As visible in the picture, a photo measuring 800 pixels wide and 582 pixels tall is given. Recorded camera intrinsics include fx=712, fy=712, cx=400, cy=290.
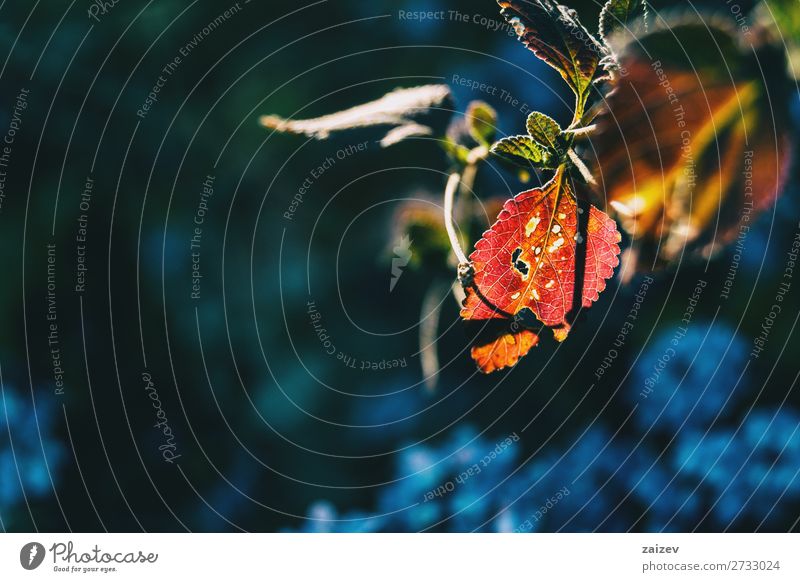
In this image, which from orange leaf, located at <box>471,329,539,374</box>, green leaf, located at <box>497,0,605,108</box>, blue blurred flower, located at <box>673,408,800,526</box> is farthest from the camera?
blue blurred flower, located at <box>673,408,800,526</box>

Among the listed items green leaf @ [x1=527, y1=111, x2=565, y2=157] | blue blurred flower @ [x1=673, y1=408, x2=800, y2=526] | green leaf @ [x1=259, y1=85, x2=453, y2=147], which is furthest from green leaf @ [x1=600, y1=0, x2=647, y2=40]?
blue blurred flower @ [x1=673, y1=408, x2=800, y2=526]

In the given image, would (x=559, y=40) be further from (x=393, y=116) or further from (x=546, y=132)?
(x=393, y=116)

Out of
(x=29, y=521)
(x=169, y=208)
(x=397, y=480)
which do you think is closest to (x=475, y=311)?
(x=397, y=480)

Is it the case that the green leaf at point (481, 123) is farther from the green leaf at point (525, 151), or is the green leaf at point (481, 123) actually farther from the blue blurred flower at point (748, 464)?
the blue blurred flower at point (748, 464)

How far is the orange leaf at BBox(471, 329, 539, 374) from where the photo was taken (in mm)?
1073

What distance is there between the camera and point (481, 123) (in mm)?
1076

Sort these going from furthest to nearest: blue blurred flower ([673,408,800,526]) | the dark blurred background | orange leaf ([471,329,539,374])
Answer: blue blurred flower ([673,408,800,526]) < the dark blurred background < orange leaf ([471,329,539,374])

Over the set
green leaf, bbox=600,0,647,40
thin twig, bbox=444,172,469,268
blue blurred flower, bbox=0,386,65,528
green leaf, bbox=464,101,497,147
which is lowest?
blue blurred flower, bbox=0,386,65,528

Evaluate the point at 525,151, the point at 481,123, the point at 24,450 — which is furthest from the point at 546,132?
the point at 24,450

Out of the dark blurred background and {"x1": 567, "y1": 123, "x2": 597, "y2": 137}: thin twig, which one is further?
the dark blurred background

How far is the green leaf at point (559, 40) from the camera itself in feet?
3.05

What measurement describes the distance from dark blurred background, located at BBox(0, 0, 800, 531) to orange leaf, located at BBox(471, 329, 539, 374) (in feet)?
0.51

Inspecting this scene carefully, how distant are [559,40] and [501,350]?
45 centimetres

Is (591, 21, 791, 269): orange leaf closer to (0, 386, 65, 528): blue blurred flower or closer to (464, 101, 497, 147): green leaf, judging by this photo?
(464, 101, 497, 147): green leaf
